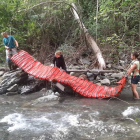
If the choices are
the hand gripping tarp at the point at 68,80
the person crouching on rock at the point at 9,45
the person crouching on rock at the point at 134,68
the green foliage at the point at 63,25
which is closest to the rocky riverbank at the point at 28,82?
the hand gripping tarp at the point at 68,80

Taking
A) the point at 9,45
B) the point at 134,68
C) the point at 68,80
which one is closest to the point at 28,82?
the point at 9,45

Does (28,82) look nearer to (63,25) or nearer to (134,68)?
(134,68)

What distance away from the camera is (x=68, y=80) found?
518 cm

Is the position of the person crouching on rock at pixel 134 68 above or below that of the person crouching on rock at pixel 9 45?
below

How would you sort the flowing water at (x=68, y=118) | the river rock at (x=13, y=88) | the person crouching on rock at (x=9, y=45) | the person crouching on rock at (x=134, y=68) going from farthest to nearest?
1. the person crouching on rock at (x=9, y=45)
2. the river rock at (x=13, y=88)
3. the person crouching on rock at (x=134, y=68)
4. the flowing water at (x=68, y=118)

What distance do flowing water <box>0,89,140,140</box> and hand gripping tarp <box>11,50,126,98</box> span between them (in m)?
0.24

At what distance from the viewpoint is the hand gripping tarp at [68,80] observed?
4891mm

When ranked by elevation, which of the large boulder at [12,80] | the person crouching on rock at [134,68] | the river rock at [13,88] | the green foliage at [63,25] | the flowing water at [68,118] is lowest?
the flowing water at [68,118]

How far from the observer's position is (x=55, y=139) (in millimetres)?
2961

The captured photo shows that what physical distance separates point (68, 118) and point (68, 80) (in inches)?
62.8

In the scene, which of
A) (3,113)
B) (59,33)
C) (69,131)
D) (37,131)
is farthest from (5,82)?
(59,33)

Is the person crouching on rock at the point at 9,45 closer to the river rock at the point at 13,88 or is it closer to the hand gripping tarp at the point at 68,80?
the hand gripping tarp at the point at 68,80

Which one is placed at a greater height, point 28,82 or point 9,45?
point 9,45

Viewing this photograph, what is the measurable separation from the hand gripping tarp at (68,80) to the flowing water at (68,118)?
0.79 feet
